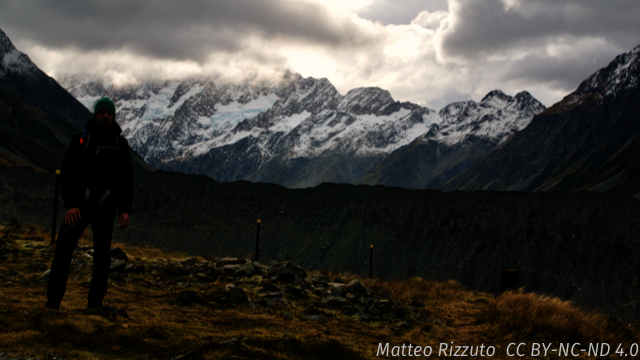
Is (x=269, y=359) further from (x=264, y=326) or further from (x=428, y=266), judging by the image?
(x=428, y=266)

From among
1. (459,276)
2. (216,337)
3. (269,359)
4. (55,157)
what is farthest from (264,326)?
(55,157)

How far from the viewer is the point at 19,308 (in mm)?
6348

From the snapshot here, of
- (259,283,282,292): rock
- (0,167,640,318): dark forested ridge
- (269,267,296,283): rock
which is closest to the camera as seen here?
(259,283,282,292): rock

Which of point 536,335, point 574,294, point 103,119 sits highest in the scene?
point 103,119

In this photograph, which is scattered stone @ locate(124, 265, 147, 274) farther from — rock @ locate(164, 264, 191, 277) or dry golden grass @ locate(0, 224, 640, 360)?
rock @ locate(164, 264, 191, 277)

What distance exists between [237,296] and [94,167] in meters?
3.60

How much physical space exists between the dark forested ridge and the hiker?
27625mm

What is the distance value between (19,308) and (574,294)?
32415mm

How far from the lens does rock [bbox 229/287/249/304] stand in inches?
348

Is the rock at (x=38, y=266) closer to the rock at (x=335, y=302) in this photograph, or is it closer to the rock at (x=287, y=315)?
the rock at (x=287, y=315)

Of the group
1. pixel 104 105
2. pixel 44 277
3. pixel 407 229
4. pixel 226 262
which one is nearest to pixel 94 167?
pixel 104 105

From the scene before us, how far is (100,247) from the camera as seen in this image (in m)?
7.10

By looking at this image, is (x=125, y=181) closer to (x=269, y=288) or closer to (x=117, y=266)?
(x=117, y=266)

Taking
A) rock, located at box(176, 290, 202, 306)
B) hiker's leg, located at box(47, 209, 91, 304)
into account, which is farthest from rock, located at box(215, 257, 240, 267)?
hiker's leg, located at box(47, 209, 91, 304)
